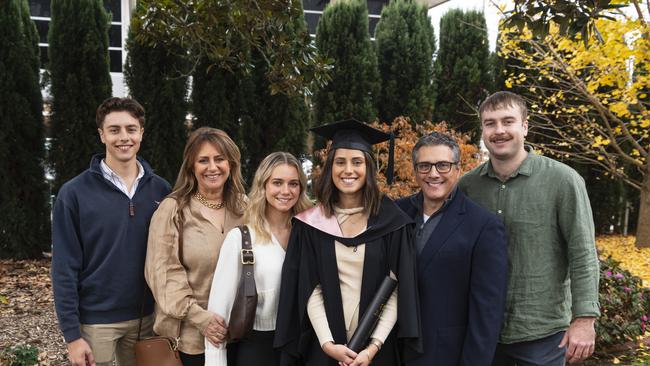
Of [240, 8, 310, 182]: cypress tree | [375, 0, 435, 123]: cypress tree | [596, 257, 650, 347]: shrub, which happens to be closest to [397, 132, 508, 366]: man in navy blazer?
[596, 257, 650, 347]: shrub

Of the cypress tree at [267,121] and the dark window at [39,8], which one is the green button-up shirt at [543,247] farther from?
the dark window at [39,8]

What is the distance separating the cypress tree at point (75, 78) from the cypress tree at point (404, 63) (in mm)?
4723

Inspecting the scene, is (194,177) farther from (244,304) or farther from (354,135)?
(354,135)

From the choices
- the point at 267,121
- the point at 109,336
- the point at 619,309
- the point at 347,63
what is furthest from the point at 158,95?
the point at 619,309

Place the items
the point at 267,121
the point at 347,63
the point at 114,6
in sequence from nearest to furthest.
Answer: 1. the point at 267,121
2. the point at 347,63
3. the point at 114,6

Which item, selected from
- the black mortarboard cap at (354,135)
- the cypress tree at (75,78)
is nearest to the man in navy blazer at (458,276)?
the black mortarboard cap at (354,135)

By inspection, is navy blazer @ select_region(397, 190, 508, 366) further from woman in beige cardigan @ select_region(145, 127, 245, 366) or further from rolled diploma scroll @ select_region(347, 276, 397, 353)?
woman in beige cardigan @ select_region(145, 127, 245, 366)

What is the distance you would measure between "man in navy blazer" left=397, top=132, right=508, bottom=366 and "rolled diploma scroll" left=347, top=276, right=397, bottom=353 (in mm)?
196

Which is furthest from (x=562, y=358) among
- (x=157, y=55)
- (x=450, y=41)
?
(x=450, y=41)

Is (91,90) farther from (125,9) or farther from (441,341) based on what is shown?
(441,341)

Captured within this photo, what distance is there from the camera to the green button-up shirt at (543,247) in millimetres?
2773

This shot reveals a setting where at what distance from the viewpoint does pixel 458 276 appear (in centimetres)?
272

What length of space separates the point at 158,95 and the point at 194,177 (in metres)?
5.70

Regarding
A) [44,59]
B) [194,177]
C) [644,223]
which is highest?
[44,59]
